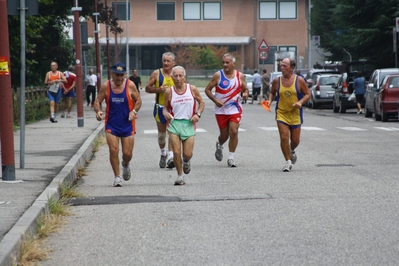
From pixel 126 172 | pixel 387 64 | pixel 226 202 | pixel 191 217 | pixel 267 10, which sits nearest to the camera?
pixel 191 217

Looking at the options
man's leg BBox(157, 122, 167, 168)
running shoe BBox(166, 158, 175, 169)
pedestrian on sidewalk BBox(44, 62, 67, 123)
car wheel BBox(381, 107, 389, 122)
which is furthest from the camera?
car wheel BBox(381, 107, 389, 122)

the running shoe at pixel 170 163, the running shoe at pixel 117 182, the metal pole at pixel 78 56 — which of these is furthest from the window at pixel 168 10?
the running shoe at pixel 117 182

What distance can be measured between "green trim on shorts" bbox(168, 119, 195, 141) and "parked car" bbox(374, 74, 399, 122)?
18.1 meters

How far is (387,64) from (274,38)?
142ft

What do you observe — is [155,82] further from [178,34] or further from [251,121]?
[178,34]

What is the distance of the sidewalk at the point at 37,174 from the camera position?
8.74m

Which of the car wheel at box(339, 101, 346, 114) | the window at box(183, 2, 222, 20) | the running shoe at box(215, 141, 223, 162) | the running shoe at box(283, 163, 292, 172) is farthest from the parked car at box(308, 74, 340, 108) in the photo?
the window at box(183, 2, 222, 20)

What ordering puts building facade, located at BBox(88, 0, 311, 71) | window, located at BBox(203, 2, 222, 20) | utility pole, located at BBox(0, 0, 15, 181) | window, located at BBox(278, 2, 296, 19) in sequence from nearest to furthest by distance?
utility pole, located at BBox(0, 0, 15, 181) → building facade, located at BBox(88, 0, 311, 71) → window, located at BBox(203, 2, 222, 20) → window, located at BBox(278, 2, 296, 19)

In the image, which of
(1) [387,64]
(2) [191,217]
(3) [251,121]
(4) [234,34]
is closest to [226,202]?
(2) [191,217]

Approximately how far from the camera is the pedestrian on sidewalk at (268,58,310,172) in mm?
15453

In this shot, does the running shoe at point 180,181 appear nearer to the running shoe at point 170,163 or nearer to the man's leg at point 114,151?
the man's leg at point 114,151

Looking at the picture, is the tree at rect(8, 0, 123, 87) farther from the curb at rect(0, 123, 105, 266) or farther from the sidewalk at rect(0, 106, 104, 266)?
the curb at rect(0, 123, 105, 266)

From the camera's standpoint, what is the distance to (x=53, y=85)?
30.0m

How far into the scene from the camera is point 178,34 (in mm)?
88750
